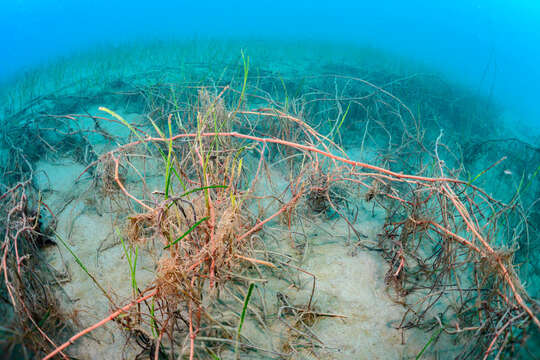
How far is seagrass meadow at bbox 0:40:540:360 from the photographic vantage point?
53.1 inches

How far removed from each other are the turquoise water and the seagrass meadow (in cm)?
1

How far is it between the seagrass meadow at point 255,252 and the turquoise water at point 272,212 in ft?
0.04

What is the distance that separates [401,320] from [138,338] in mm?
1397

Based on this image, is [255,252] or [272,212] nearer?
[255,252]

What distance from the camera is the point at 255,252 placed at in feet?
5.98

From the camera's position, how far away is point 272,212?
7.69 feet

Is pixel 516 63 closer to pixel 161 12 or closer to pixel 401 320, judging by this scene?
pixel 401 320

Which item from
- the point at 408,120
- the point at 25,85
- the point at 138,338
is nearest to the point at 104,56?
the point at 25,85

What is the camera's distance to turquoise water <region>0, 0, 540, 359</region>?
1.44 m

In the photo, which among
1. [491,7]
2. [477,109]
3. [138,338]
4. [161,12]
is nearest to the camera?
[138,338]

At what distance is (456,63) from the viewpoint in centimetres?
773

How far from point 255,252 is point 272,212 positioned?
0.56m

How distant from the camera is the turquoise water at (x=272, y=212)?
144cm

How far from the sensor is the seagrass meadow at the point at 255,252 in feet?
4.42
